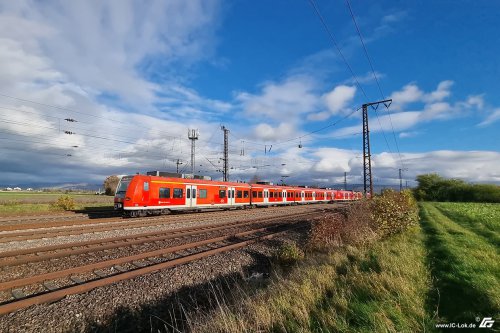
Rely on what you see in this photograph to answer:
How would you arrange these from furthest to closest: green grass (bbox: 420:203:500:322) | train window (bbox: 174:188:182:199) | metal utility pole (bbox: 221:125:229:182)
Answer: metal utility pole (bbox: 221:125:229:182), train window (bbox: 174:188:182:199), green grass (bbox: 420:203:500:322)

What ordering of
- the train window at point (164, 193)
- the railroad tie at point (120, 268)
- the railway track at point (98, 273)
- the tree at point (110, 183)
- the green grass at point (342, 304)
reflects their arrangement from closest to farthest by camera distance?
1. the green grass at point (342, 304)
2. the railway track at point (98, 273)
3. the railroad tie at point (120, 268)
4. the train window at point (164, 193)
5. the tree at point (110, 183)

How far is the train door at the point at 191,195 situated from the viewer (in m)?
25.0

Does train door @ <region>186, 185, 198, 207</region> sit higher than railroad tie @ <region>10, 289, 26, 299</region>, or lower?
higher

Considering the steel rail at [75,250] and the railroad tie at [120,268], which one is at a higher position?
the steel rail at [75,250]

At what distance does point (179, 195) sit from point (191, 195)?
1520mm

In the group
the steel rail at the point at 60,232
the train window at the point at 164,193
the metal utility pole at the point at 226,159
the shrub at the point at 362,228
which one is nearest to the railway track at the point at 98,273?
the shrub at the point at 362,228

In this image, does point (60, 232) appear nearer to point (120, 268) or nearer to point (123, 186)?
point (120, 268)

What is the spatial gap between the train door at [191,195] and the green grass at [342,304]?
18763 mm

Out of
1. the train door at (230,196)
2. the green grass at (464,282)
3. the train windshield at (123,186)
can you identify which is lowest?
the green grass at (464,282)

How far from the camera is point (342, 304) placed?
16.2 ft

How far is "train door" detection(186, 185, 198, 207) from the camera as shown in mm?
24984

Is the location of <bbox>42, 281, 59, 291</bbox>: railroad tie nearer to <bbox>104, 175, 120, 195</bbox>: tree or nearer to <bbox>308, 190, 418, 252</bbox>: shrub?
<bbox>308, 190, 418, 252</bbox>: shrub

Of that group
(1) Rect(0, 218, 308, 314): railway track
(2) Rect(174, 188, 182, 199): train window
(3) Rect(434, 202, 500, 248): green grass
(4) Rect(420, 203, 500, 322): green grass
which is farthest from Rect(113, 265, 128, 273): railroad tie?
(2) Rect(174, 188, 182, 199): train window

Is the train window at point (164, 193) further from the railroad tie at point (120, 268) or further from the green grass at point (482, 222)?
the green grass at point (482, 222)
